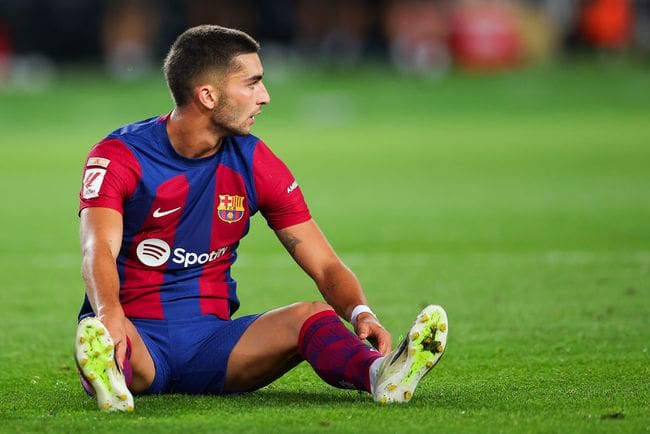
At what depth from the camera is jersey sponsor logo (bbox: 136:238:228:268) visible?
222 inches

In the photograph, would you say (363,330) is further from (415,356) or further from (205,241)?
(205,241)

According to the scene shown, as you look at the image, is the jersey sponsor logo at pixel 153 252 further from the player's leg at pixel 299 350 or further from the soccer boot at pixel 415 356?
the soccer boot at pixel 415 356

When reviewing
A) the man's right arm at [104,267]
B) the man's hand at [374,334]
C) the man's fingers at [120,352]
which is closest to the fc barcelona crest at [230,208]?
the man's right arm at [104,267]

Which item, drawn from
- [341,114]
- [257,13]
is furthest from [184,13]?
[341,114]

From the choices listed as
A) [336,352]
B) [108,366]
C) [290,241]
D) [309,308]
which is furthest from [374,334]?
[108,366]

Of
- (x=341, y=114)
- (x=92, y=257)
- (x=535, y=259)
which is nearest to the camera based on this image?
(x=92, y=257)

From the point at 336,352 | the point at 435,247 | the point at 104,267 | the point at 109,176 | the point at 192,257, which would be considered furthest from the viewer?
the point at 435,247

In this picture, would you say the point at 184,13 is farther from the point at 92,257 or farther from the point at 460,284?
the point at 92,257

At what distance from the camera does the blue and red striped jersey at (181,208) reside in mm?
5582

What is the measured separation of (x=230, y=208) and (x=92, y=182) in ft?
1.98

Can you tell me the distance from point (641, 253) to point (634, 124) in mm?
14957

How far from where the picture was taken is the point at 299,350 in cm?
547

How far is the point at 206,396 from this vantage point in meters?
5.61

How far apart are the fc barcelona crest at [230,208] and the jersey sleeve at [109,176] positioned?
376mm
